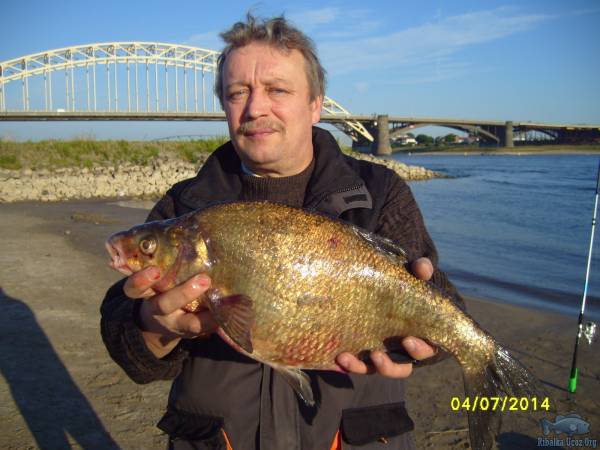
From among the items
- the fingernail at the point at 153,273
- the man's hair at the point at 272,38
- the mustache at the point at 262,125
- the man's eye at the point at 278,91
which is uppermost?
the man's hair at the point at 272,38

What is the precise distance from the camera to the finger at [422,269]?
2.41 m

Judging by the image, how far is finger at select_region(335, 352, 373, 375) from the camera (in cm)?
230

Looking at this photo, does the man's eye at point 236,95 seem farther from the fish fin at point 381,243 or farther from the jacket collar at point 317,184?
the fish fin at point 381,243

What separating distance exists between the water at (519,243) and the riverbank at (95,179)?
4.73 metres

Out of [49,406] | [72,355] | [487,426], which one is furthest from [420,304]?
[72,355]

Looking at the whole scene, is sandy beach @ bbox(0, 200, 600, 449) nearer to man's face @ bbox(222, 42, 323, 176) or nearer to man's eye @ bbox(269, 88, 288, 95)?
man's face @ bbox(222, 42, 323, 176)

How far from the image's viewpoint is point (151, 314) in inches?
90.7

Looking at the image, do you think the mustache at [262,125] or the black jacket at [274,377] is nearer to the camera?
the black jacket at [274,377]

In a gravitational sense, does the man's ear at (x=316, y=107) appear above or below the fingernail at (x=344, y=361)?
above

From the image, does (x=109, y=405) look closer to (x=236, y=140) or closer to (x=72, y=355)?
(x=72, y=355)

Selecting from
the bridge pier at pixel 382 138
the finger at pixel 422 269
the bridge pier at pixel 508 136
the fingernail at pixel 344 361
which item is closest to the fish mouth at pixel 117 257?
the fingernail at pixel 344 361

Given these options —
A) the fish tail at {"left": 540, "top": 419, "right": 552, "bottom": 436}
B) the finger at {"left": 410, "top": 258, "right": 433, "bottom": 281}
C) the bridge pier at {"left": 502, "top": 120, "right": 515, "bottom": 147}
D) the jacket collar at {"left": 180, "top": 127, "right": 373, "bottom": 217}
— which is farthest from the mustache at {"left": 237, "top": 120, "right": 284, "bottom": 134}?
the bridge pier at {"left": 502, "top": 120, "right": 515, "bottom": 147}

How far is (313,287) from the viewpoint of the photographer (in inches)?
94.3

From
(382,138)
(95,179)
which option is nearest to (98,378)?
(95,179)
